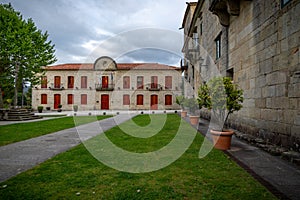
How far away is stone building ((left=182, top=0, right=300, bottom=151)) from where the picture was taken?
14.4ft

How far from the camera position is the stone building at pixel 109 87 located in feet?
101

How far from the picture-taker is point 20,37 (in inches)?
640

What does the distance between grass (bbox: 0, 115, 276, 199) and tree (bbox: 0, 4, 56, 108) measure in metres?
15.8

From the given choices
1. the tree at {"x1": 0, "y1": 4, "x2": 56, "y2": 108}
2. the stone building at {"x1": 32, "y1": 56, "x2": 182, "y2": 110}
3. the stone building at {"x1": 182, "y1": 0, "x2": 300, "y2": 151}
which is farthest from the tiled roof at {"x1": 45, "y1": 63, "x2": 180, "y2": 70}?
the stone building at {"x1": 182, "y1": 0, "x2": 300, "y2": 151}

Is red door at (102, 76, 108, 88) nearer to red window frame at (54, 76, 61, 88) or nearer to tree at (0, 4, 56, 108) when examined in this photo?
red window frame at (54, 76, 61, 88)

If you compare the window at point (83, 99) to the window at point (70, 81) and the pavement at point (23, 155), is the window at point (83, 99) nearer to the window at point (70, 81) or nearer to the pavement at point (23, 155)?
the window at point (70, 81)

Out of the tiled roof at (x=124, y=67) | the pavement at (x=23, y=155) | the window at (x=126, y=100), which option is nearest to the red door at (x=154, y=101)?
the window at (x=126, y=100)

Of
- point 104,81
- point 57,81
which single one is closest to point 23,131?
point 104,81

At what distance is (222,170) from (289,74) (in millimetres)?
2833

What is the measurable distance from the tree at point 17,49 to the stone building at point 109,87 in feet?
40.2

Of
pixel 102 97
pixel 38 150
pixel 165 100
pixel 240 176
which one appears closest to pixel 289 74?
pixel 240 176

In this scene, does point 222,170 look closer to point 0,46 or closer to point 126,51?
point 126,51

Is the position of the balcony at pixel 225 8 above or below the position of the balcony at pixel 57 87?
above

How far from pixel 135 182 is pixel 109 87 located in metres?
28.7
